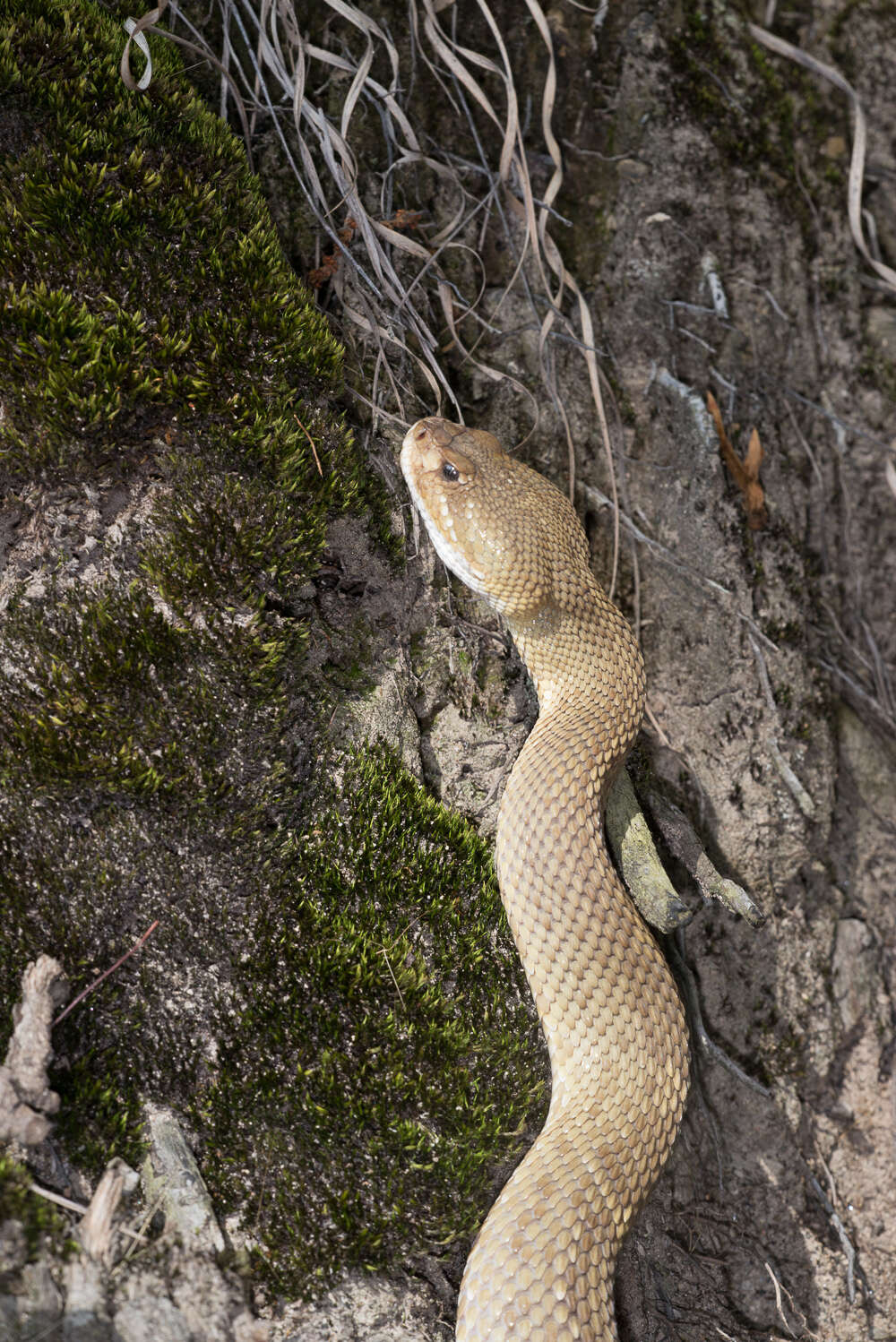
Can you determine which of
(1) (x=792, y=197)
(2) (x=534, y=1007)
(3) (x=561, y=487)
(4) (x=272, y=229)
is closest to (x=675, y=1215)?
(2) (x=534, y=1007)

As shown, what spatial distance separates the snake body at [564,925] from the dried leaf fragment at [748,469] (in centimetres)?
80

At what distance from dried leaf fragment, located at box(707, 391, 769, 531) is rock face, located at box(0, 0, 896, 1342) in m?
0.06

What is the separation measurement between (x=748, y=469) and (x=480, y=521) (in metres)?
1.31

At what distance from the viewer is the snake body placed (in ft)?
7.59

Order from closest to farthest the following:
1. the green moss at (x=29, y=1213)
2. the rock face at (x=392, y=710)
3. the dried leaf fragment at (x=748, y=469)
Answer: the green moss at (x=29, y=1213), the rock face at (x=392, y=710), the dried leaf fragment at (x=748, y=469)

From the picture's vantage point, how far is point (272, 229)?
112 inches

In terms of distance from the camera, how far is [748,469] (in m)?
3.58

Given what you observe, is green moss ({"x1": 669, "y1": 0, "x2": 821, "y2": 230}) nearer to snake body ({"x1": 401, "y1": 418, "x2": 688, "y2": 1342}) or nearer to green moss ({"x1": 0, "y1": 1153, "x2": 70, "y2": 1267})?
snake body ({"x1": 401, "y1": 418, "x2": 688, "y2": 1342})

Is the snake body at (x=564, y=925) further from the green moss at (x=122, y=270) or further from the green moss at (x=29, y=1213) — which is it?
the green moss at (x=29, y=1213)

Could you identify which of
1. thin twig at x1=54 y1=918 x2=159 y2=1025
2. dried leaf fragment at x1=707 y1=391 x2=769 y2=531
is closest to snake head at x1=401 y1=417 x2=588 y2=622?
dried leaf fragment at x1=707 y1=391 x2=769 y2=531

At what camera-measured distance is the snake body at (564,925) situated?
2314 mm

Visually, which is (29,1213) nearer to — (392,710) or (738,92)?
(392,710)

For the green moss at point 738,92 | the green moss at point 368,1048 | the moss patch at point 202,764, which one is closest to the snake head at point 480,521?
the moss patch at point 202,764

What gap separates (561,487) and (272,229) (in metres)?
1.38
